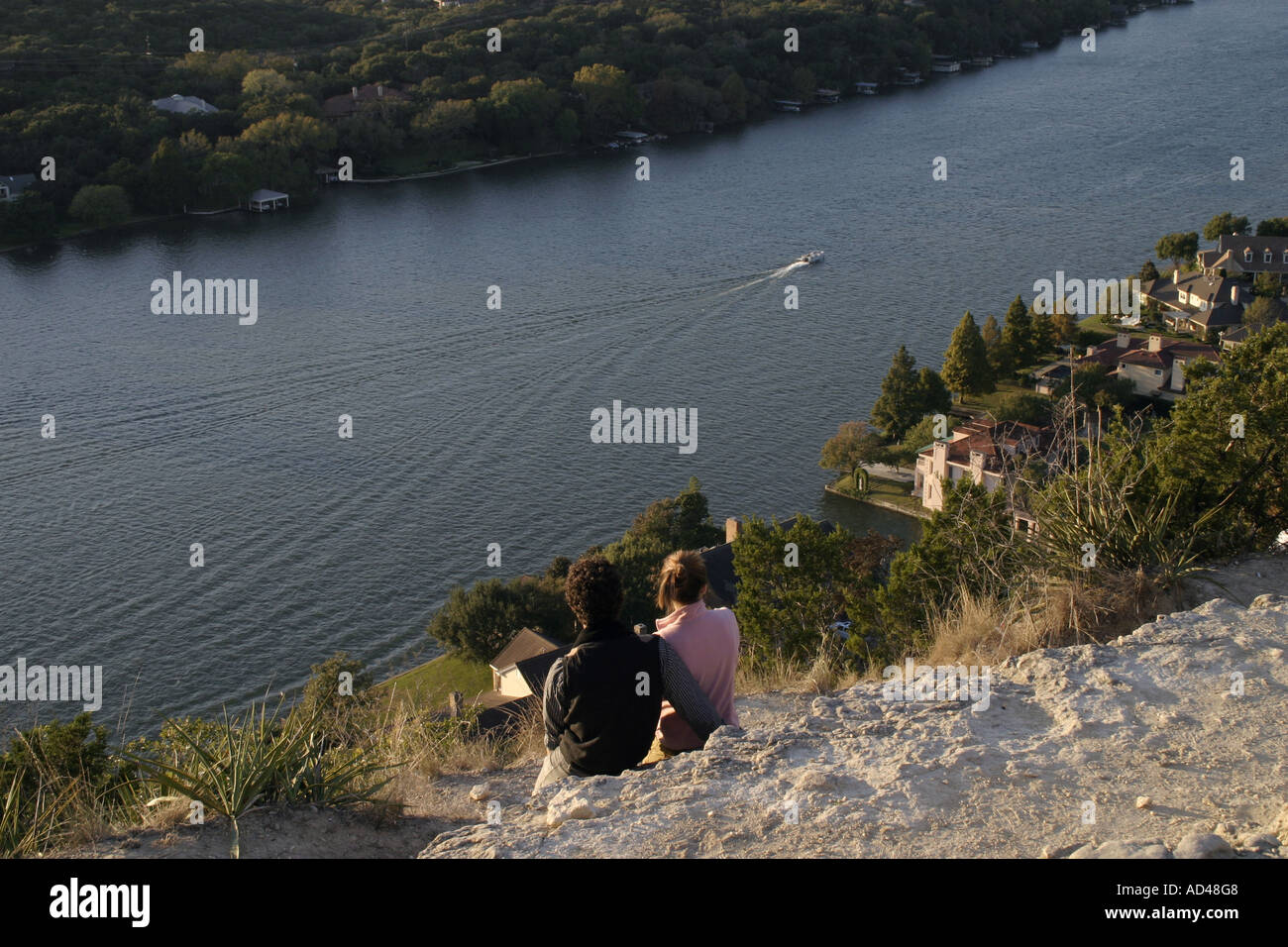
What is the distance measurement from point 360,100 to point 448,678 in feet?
117

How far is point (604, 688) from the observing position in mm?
3293

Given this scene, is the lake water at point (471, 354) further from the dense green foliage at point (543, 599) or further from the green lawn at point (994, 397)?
the green lawn at point (994, 397)

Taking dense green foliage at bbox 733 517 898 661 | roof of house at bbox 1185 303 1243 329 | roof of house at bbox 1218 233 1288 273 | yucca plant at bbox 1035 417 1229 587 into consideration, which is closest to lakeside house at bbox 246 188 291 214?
roof of house at bbox 1185 303 1243 329

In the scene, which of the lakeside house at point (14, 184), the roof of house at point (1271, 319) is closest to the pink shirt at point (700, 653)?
the roof of house at point (1271, 319)

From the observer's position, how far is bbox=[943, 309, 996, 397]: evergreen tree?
25078mm

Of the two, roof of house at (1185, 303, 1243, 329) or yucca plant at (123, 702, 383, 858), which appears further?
roof of house at (1185, 303, 1243, 329)

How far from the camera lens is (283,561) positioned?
1952 cm

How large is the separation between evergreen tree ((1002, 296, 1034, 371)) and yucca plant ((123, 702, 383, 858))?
24645mm

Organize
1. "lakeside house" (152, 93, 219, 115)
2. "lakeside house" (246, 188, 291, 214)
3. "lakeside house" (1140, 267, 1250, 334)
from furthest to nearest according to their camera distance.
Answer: "lakeside house" (152, 93, 219, 115) → "lakeside house" (246, 188, 291, 214) → "lakeside house" (1140, 267, 1250, 334)

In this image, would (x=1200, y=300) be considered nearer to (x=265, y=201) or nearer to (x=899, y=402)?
(x=899, y=402)

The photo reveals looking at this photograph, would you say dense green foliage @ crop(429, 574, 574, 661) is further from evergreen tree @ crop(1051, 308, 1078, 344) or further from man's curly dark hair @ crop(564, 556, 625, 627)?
evergreen tree @ crop(1051, 308, 1078, 344)

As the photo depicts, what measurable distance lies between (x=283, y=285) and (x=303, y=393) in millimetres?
7887

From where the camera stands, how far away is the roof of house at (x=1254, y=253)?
1208 inches

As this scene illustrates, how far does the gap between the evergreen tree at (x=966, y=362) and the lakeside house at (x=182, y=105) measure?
30.1 metres
